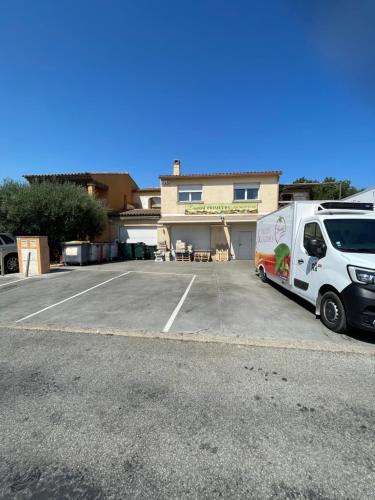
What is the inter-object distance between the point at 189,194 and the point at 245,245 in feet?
17.6

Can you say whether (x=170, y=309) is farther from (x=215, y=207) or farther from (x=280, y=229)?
(x=215, y=207)

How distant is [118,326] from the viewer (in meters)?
4.68

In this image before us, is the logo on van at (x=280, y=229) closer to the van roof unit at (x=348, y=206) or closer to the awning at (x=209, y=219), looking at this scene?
the van roof unit at (x=348, y=206)

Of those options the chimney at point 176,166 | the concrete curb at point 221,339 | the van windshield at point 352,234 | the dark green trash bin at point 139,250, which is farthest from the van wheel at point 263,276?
the chimney at point 176,166

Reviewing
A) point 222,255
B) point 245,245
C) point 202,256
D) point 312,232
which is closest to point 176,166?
point 202,256

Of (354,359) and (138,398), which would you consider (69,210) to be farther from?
(354,359)

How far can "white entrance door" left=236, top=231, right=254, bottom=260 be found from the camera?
55.7 ft

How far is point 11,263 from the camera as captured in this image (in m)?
11.5

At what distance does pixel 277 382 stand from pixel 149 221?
16739 mm

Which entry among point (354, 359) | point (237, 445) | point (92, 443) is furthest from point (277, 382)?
point (92, 443)

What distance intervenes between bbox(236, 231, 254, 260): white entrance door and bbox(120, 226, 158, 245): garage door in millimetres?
6370

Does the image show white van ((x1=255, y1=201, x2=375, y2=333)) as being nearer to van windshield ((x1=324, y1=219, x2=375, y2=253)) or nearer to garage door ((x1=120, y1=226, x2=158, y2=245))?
van windshield ((x1=324, y1=219, x2=375, y2=253))

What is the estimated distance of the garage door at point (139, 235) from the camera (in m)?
18.9

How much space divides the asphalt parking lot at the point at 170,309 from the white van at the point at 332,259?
48cm
